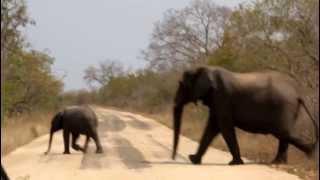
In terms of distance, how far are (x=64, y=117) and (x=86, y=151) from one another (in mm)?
1643

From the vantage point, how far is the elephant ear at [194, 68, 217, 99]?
2091 cm

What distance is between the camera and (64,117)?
2705 cm

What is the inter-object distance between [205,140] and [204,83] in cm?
139

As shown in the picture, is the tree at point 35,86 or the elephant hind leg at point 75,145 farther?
the tree at point 35,86

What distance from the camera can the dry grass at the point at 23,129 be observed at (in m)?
30.0

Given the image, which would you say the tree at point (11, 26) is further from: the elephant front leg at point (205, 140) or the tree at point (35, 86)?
the tree at point (35, 86)

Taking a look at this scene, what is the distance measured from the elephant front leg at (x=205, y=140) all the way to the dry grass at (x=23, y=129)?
6.41 metres

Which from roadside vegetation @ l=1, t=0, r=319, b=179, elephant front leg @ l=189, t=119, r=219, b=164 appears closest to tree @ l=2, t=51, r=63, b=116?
roadside vegetation @ l=1, t=0, r=319, b=179

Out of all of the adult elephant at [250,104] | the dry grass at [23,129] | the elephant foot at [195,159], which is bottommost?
the dry grass at [23,129]

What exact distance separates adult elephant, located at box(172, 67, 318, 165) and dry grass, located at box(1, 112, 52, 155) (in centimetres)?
666

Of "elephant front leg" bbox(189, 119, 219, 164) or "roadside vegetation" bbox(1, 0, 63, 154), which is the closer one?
"elephant front leg" bbox(189, 119, 219, 164)

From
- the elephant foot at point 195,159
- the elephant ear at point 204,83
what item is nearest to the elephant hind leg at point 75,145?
the elephant ear at point 204,83

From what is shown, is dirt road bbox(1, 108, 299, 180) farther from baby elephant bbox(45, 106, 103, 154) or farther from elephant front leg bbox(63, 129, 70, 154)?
baby elephant bbox(45, 106, 103, 154)

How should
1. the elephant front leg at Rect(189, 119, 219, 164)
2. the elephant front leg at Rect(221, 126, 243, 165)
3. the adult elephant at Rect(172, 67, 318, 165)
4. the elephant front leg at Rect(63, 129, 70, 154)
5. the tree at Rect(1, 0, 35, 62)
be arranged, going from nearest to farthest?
the tree at Rect(1, 0, 35, 62) < the elephant front leg at Rect(221, 126, 243, 165) < the elephant front leg at Rect(189, 119, 219, 164) < the adult elephant at Rect(172, 67, 318, 165) < the elephant front leg at Rect(63, 129, 70, 154)
